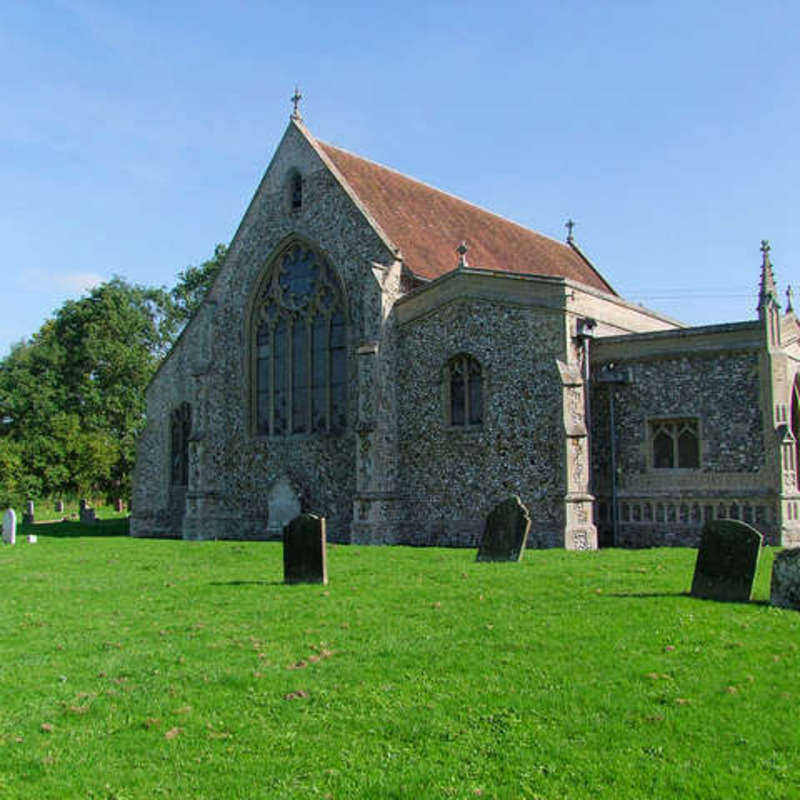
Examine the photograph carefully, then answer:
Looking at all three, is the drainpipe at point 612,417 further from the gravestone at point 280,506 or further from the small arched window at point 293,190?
the small arched window at point 293,190

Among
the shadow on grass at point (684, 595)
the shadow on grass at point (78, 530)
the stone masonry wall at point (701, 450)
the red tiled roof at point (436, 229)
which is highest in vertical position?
the red tiled roof at point (436, 229)

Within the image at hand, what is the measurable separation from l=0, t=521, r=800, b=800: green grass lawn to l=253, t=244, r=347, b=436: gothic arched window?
12.3 metres

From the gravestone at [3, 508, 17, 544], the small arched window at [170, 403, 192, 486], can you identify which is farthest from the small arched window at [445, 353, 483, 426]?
the gravestone at [3, 508, 17, 544]

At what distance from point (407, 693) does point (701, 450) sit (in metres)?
13.6

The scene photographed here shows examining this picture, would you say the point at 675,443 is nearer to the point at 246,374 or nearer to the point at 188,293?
the point at 246,374

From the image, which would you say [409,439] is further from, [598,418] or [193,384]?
[193,384]

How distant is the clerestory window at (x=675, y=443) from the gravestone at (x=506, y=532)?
5628mm

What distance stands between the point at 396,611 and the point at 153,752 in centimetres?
483

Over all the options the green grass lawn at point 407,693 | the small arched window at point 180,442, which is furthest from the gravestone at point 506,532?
the small arched window at point 180,442

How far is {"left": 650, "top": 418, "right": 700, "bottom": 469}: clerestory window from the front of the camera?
19234 millimetres

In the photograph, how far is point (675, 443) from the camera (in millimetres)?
19438

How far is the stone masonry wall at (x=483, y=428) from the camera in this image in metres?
19.6

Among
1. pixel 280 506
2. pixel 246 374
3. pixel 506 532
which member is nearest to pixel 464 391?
pixel 506 532

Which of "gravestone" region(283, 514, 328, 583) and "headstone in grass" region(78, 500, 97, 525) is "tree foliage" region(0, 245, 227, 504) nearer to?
Result: "headstone in grass" region(78, 500, 97, 525)
